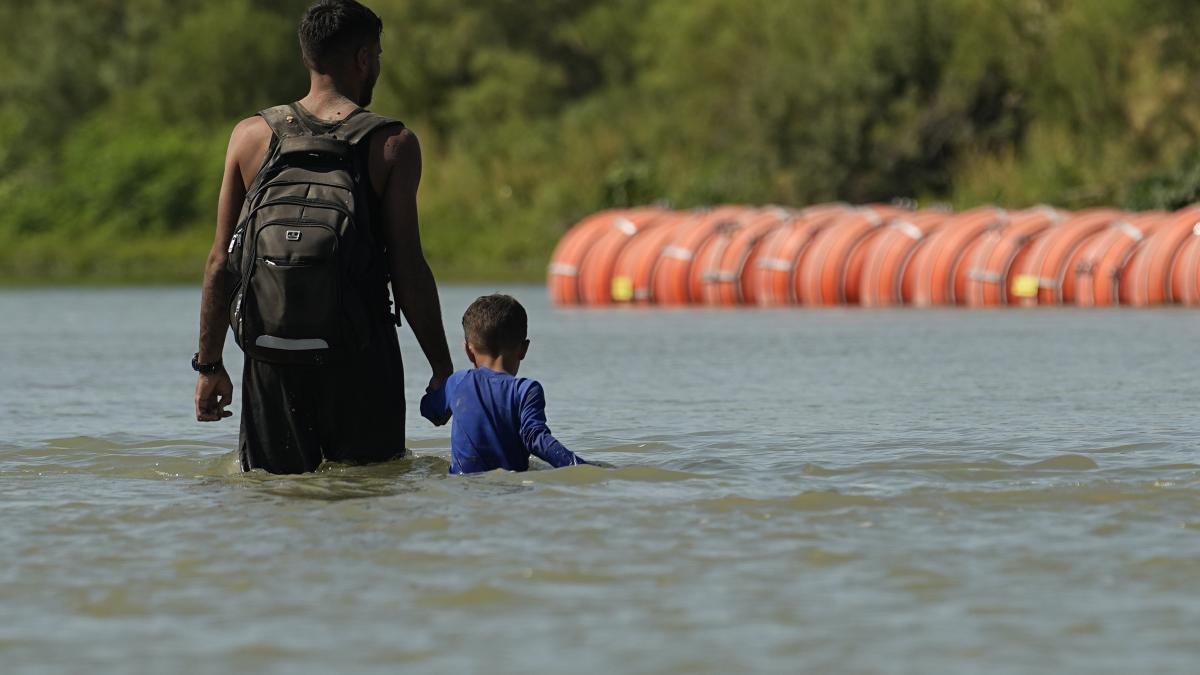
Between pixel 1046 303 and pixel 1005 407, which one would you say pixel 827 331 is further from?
pixel 1005 407

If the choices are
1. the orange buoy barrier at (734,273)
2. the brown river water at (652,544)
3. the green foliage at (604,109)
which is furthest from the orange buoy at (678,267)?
the brown river water at (652,544)

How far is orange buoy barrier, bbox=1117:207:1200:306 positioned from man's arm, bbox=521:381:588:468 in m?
15.3

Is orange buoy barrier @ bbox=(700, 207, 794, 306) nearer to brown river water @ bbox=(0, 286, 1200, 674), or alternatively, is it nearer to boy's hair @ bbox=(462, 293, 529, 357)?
brown river water @ bbox=(0, 286, 1200, 674)

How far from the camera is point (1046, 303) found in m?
22.7

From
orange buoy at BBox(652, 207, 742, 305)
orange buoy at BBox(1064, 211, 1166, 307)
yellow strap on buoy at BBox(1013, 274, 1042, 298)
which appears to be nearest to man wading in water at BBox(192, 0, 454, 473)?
orange buoy at BBox(1064, 211, 1166, 307)

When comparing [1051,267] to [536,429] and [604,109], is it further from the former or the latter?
[604,109]

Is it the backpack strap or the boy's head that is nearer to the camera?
the backpack strap

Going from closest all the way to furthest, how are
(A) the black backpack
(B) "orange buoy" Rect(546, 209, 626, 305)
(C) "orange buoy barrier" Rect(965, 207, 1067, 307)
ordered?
(A) the black backpack
(C) "orange buoy barrier" Rect(965, 207, 1067, 307)
(B) "orange buoy" Rect(546, 209, 626, 305)

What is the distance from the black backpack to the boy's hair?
0.46m

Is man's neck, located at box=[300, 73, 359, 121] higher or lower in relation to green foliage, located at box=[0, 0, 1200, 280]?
lower

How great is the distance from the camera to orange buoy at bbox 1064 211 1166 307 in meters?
21.9

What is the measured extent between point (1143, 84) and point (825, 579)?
29271mm

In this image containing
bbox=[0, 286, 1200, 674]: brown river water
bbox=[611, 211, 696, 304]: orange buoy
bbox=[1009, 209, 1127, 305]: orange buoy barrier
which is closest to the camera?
bbox=[0, 286, 1200, 674]: brown river water

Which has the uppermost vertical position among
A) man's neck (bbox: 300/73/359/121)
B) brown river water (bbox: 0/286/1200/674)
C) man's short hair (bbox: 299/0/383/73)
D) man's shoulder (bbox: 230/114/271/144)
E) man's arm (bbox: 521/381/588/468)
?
man's short hair (bbox: 299/0/383/73)
